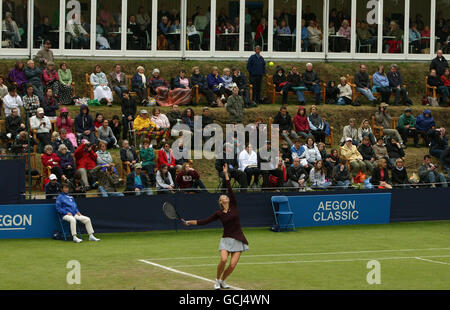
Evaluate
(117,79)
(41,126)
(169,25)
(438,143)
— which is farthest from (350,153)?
(41,126)

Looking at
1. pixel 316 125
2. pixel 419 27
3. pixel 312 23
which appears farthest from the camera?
pixel 419 27

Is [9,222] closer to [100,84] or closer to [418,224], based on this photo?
[100,84]

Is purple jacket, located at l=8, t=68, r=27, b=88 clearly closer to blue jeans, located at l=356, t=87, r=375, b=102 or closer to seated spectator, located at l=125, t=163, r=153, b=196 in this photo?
seated spectator, located at l=125, t=163, r=153, b=196

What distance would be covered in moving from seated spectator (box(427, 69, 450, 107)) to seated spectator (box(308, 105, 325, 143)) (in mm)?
7192

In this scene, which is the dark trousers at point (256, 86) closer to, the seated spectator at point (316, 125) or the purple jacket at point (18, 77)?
the seated spectator at point (316, 125)

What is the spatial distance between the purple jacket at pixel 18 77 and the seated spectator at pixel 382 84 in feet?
46.6

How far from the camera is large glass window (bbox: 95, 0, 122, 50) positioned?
118 feet

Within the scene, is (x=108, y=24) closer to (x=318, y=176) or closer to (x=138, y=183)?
(x=138, y=183)

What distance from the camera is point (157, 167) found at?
28766 millimetres

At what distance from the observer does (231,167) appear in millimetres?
28766

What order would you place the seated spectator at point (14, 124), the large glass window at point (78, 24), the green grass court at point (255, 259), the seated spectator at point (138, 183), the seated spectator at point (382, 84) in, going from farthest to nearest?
the seated spectator at point (382, 84), the large glass window at point (78, 24), the seated spectator at point (14, 124), the seated spectator at point (138, 183), the green grass court at point (255, 259)

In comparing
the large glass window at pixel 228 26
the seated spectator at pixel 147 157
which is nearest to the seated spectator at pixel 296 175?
the seated spectator at pixel 147 157

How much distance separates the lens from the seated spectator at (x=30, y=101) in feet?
97.3

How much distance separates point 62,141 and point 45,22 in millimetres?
8603
